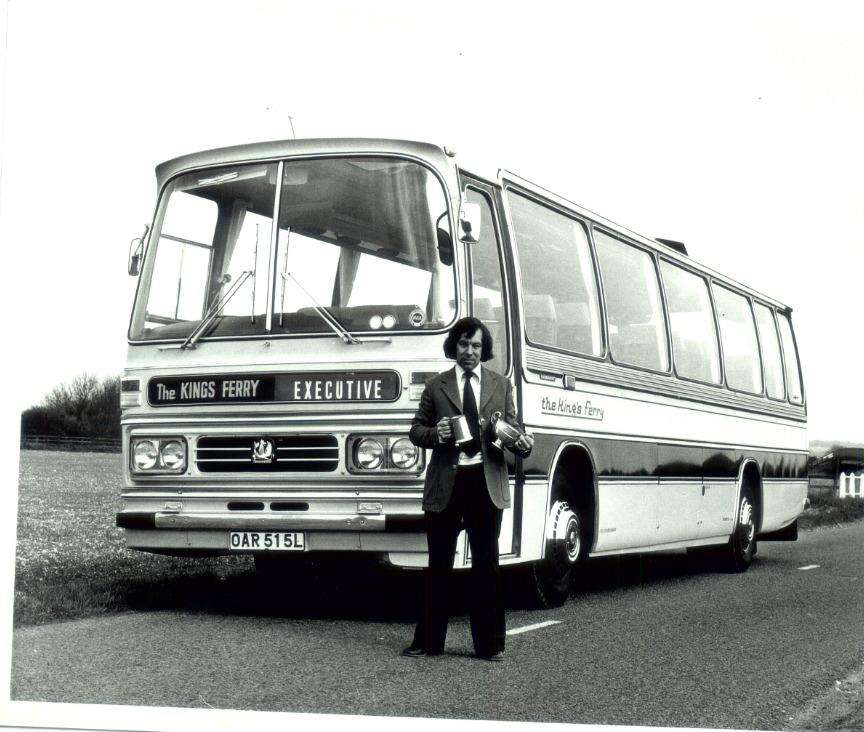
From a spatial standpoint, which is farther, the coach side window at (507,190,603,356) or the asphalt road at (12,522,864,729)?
the coach side window at (507,190,603,356)

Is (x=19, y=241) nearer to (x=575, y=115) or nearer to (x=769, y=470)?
(x=575, y=115)

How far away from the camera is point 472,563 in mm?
7566

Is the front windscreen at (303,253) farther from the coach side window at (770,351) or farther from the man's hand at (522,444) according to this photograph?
the coach side window at (770,351)

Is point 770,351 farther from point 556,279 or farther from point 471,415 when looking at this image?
point 471,415

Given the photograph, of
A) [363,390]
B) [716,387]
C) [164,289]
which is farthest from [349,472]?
[716,387]

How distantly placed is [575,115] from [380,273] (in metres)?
2.00

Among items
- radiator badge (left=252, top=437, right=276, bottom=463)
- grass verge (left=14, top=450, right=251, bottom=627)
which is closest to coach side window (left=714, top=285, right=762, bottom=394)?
grass verge (left=14, top=450, right=251, bottom=627)

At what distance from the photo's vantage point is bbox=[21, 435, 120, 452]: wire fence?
9438mm

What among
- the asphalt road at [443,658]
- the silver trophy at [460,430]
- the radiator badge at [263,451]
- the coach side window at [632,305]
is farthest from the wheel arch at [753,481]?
the silver trophy at [460,430]

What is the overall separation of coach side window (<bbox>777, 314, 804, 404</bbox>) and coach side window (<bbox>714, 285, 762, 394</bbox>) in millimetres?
668

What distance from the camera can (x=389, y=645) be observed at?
8.09 m

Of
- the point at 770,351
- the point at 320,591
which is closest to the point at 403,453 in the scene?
the point at 320,591

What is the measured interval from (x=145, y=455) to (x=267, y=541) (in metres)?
1.02

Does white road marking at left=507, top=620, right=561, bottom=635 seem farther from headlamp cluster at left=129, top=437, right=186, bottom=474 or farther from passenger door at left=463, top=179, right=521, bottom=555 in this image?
headlamp cluster at left=129, top=437, right=186, bottom=474
